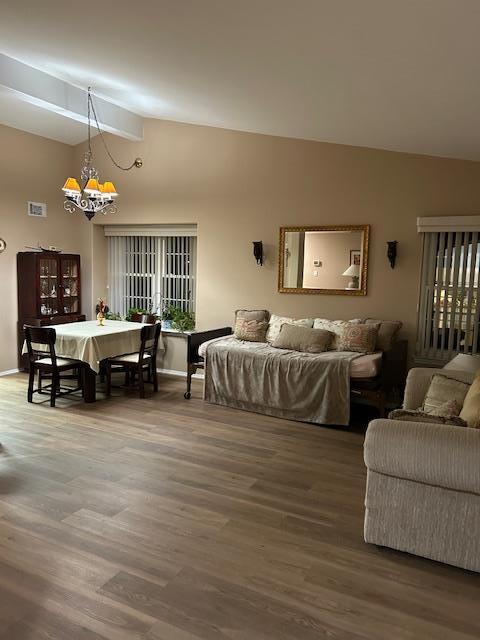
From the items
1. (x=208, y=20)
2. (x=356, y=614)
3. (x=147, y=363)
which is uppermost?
(x=208, y=20)

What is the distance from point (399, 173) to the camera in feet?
16.7

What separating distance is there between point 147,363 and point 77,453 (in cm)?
191

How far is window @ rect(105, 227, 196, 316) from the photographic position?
682 centimetres

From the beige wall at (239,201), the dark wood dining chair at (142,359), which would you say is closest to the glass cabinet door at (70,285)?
the beige wall at (239,201)

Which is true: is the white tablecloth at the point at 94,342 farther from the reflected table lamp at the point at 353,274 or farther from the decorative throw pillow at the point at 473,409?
the decorative throw pillow at the point at 473,409

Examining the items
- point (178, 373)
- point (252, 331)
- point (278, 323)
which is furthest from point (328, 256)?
point (178, 373)

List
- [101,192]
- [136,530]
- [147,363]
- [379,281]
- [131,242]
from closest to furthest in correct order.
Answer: [136,530]
[101,192]
[379,281]
[147,363]
[131,242]

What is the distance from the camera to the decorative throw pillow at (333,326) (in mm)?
5191

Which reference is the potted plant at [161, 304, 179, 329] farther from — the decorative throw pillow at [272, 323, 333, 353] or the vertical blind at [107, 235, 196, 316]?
the decorative throw pillow at [272, 323, 333, 353]

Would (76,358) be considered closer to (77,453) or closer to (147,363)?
(147,363)

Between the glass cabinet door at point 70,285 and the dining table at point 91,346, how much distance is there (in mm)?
1453

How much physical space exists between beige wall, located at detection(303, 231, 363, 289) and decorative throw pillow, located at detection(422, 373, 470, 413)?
2124 millimetres

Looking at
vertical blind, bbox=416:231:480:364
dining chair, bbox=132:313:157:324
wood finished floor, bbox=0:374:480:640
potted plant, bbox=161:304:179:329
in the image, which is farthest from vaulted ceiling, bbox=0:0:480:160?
potted plant, bbox=161:304:179:329

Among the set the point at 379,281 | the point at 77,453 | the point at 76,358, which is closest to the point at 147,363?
the point at 76,358
